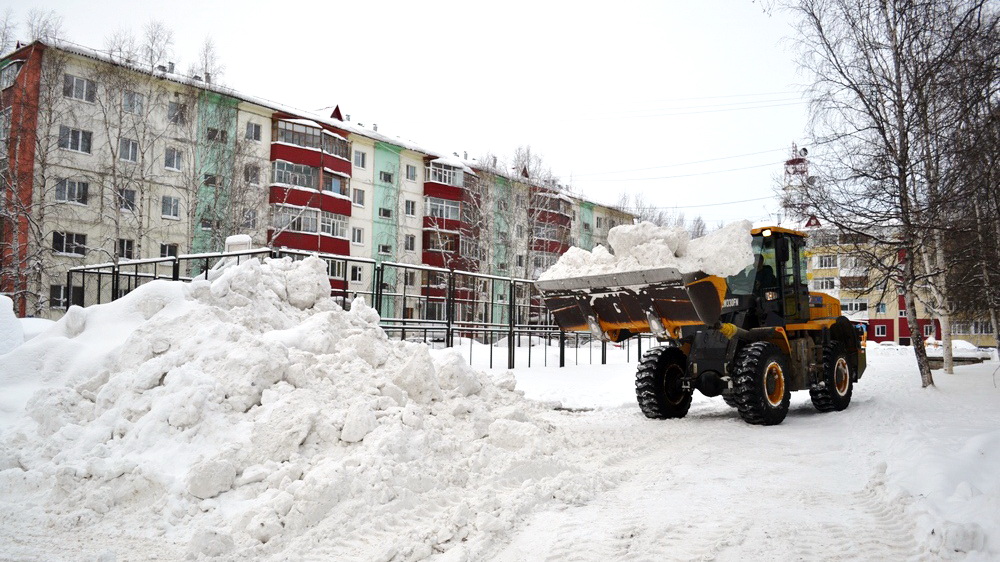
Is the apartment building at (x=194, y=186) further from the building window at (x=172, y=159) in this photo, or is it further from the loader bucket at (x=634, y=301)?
the loader bucket at (x=634, y=301)

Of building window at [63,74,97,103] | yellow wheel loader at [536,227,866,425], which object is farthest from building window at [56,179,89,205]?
yellow wheel loader at [536,227,866,425]

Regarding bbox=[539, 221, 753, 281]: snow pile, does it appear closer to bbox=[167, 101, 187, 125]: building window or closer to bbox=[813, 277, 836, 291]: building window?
bbox=[813, 277, 836, 291]: building window

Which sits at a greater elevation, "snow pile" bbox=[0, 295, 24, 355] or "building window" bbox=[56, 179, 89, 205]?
"building window" bbox=[56, 179, 89, 205]

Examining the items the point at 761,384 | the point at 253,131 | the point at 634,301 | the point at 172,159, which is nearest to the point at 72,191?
the point at 172,159

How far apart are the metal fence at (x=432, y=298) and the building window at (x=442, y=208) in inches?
994

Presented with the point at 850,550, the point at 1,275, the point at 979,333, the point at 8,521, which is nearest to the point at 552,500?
the point at 850,550

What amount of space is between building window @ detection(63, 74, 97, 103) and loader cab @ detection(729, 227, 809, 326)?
2708 centimetres

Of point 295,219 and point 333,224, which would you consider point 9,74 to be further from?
point 333,224

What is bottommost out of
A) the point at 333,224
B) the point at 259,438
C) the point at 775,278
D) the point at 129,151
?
the point at 259,438

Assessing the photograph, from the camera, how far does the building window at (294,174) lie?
34.4 m

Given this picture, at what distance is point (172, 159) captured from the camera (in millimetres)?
31000

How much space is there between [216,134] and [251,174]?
7.15 feet

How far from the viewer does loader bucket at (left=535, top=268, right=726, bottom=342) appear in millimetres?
8406

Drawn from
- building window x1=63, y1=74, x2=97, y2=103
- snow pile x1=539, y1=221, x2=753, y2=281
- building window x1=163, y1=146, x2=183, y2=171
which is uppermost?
building window x1=63, y1=74, x2=97, y2=103
